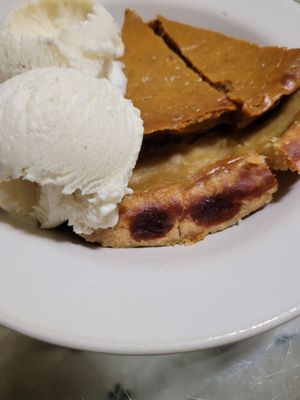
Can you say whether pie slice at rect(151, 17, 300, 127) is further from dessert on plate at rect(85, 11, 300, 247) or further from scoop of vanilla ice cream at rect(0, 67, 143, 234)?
scoop of vanilla ice cream at rect(0, 67, 143, 234)

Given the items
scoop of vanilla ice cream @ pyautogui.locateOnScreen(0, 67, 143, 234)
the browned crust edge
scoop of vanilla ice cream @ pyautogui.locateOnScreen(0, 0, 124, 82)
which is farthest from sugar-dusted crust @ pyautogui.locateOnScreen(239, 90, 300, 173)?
scoop of vanilla ice cream @ pyautogui.locateOnScreen(0, 0, 124, 82)

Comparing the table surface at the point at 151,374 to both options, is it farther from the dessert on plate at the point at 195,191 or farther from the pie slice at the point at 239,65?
the pie slice at the point at 239,65

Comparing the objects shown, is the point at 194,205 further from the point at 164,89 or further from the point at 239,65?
the point at 239,65

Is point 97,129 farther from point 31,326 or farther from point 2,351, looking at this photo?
point 2,351

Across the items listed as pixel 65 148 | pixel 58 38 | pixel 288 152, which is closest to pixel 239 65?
pixel 288 152

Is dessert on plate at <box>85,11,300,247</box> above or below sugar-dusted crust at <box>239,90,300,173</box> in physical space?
below

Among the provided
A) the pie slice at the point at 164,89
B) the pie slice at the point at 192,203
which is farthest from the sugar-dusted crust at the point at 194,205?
the pie slice at the point at 164,89

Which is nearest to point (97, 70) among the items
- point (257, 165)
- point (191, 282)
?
point (257, 165)
